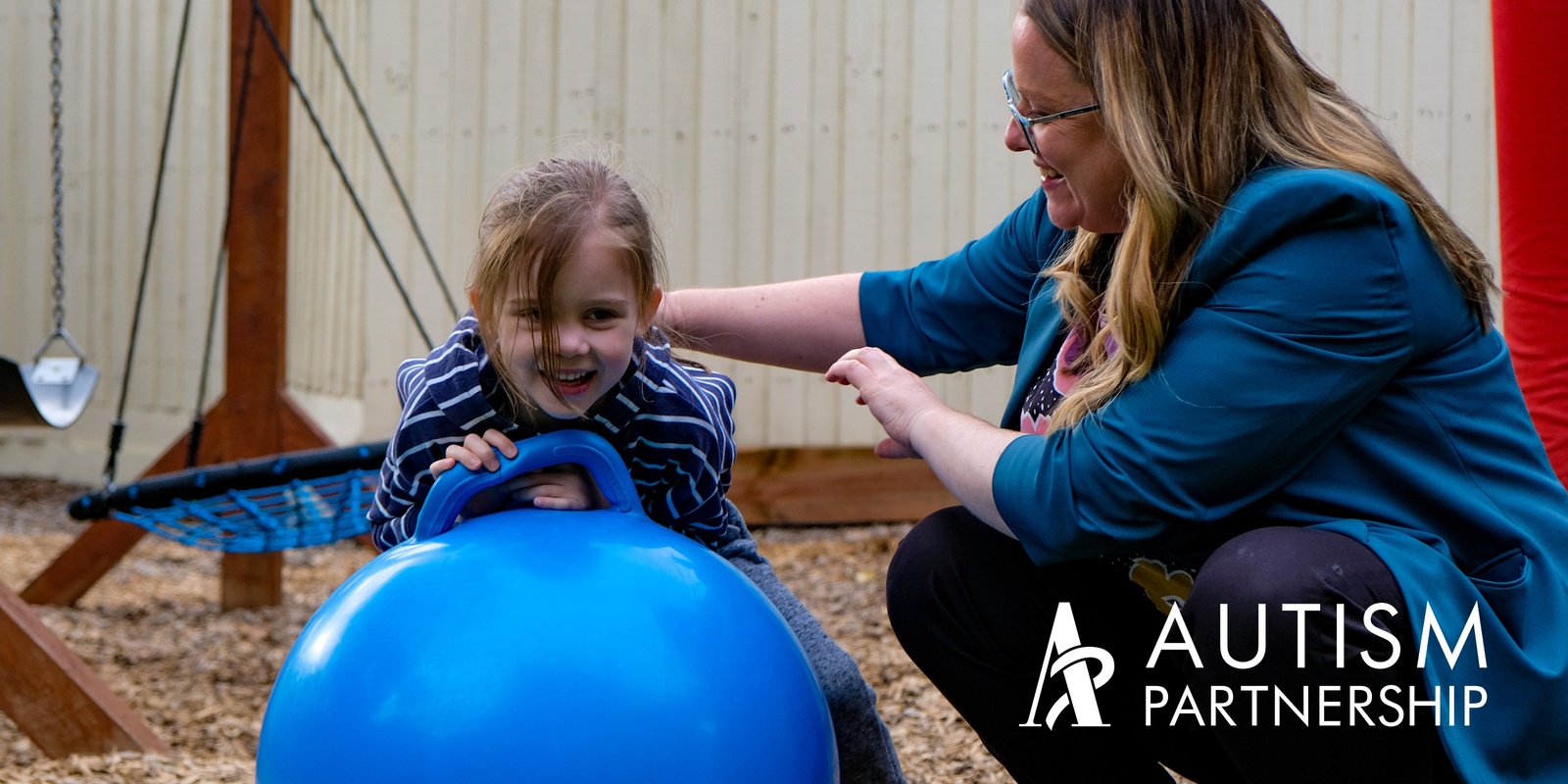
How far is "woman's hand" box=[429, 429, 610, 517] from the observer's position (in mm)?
1855

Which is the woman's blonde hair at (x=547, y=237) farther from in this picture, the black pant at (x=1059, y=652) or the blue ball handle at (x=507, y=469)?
the black pant at (x=1059, y=652)

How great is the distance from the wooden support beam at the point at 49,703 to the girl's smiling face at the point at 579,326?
5.01ft

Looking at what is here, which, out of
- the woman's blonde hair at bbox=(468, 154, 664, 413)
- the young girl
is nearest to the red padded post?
the young girl

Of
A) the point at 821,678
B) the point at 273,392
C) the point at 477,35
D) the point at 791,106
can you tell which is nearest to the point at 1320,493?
the point at 821,678

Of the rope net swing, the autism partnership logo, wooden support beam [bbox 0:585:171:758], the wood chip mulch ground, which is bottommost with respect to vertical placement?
the wood chip mulch ground

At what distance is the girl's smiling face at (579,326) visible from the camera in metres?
1.88

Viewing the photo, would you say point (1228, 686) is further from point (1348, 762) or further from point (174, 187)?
point (174, 187)

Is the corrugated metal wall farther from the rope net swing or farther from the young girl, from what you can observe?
the young girl

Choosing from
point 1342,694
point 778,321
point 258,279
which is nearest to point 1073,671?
point 1342,694

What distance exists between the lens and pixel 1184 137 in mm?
1751

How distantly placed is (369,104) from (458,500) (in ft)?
13.9

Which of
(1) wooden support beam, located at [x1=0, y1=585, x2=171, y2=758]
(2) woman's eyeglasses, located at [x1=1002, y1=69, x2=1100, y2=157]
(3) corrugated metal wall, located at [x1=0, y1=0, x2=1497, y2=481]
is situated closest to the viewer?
(2) woman's eyeglasses, located at [x1=1002, y1=69, x2=1100, y2=157]

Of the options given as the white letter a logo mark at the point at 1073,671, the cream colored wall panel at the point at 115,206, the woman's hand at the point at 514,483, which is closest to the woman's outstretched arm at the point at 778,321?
the woman's hand at the point at 514,483

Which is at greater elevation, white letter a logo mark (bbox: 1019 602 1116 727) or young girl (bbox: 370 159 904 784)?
young girl (bbox: 370 159 904 784)
